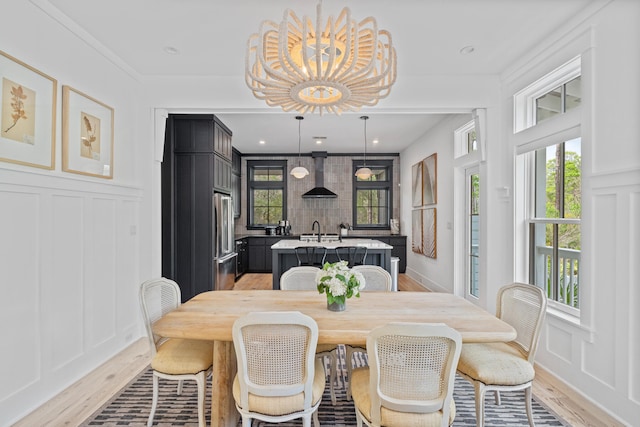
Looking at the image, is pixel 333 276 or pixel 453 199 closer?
pixel 333 276

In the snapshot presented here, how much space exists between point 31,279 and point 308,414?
6.86 feet

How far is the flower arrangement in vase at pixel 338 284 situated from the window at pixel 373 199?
19.2ft

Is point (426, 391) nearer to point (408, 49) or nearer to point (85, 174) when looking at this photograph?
point (408, 49)

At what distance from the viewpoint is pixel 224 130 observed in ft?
17.2

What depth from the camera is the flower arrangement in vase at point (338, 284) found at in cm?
200

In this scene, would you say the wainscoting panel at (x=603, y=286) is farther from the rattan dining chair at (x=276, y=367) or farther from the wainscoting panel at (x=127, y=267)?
the wainscoting panel at (x=127, y=267)

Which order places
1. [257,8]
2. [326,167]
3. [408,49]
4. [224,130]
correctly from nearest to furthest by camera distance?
[257,8]
[408,49]
[224,130]
[326,167]

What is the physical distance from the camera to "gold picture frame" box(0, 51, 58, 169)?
2041 mm

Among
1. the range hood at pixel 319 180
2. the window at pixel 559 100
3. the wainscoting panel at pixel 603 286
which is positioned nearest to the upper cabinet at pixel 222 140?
the range hood at pixel 319 180

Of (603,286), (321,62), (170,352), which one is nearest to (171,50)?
(321,62)

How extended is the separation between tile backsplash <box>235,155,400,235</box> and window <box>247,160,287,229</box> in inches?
5.2

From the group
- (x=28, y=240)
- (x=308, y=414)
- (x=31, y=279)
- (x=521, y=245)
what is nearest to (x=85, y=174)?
(x=28, y=240)

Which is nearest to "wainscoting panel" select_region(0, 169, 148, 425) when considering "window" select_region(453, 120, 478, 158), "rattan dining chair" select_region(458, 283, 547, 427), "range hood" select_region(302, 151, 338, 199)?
"rattan dining chair" select_region(458, 283, 547, 427)

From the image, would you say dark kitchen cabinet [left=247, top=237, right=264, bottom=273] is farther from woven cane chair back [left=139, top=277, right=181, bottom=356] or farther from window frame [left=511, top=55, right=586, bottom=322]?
window frame [left=511, top=55, right=586, bottom=322]
